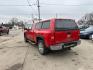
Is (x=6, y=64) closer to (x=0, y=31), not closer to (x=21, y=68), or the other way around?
(x=21, y=68)

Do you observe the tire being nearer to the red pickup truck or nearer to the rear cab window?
the red pickup truck

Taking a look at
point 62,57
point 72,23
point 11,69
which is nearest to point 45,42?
point 62,57

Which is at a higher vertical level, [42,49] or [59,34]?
[59,34]

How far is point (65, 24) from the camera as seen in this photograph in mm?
7812

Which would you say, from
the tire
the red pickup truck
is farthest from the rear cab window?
the tire

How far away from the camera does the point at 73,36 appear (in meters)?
8.00

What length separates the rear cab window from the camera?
7.51 m

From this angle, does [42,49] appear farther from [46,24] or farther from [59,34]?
[59,34]

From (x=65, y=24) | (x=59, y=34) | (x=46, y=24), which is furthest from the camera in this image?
(x=46, y=24)

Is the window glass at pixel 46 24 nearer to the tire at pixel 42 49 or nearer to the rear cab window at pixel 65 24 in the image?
the rear cab window at pixel 65 24

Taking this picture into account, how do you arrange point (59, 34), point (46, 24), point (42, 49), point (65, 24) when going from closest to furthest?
1. point (59, 34)
2. point (65, 24)
3. point (46, 24)
4. point (42, 49)

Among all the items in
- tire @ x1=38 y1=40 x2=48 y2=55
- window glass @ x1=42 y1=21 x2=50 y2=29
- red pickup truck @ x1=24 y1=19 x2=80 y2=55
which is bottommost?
tire @ x1=38 y1=40 x2=48 y2=55

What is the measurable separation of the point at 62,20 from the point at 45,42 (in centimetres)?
137

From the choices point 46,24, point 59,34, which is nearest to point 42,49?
point 46,24
